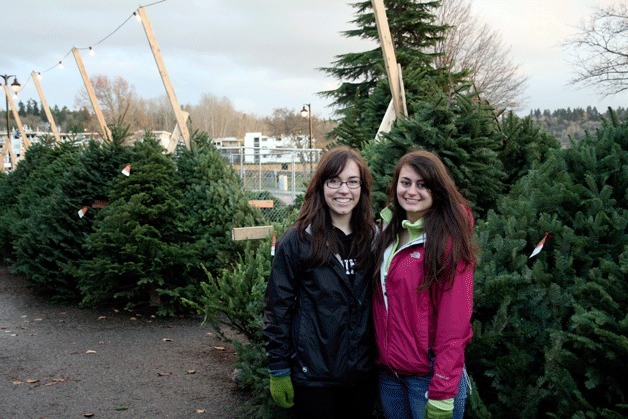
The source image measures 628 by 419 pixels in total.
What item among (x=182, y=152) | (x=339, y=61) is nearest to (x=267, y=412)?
(x=182, y=152)

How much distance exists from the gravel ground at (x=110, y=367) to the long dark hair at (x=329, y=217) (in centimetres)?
279

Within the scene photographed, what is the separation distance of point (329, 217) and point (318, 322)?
0.54 m

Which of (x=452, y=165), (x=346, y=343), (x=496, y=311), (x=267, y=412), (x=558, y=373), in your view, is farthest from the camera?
(x=452, y=165)

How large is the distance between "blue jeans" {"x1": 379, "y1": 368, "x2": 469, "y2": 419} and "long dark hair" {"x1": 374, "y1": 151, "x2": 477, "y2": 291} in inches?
17.9

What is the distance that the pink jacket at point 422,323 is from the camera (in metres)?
2.34

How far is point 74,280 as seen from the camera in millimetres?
9109

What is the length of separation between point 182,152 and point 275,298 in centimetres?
712

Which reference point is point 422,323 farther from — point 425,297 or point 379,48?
point 379,48

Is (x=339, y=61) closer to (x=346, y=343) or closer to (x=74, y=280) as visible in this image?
(x=74, y=280)

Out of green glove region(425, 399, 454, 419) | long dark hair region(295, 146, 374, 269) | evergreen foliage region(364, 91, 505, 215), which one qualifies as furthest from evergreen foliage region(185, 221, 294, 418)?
green glove region(425, 399, 454, 419)

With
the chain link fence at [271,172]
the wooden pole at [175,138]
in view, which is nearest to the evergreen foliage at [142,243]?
the wooden pole at [175,138]

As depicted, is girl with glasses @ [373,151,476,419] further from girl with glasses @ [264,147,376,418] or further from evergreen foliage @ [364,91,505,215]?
evergreen foliage @ [364,91,505,215]

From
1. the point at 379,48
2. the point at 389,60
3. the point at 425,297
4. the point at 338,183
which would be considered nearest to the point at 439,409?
the point at 425,297

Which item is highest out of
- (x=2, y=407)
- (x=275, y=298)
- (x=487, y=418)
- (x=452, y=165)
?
(x=452, y=165)
